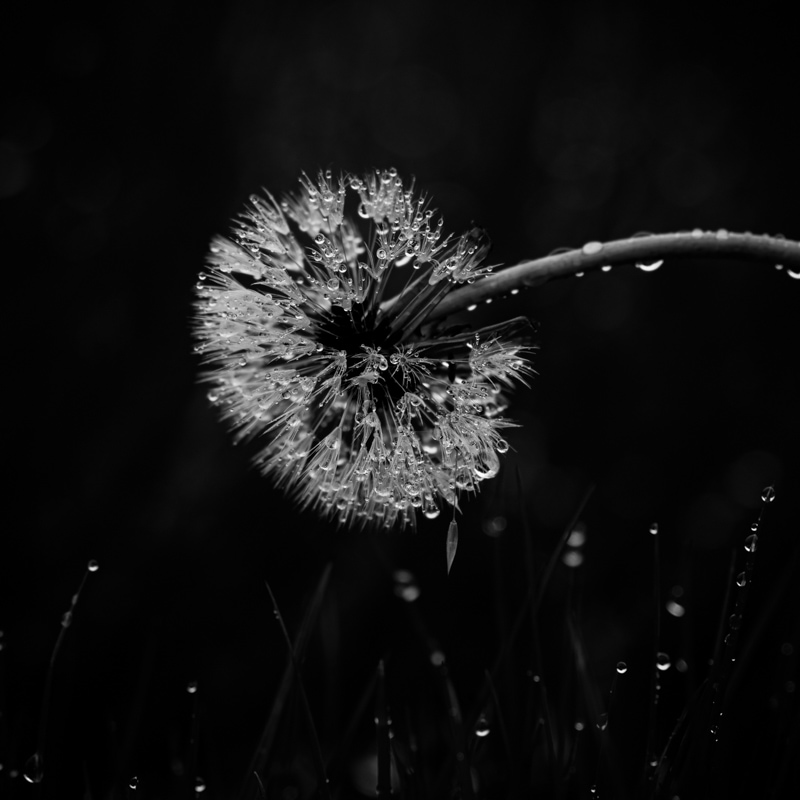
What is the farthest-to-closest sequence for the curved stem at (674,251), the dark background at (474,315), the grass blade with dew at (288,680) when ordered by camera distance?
the dark background at (474,315), the grass blade with dew at (288,680), the curved stem at (674,251)

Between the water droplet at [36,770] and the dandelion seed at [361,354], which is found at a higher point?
the dandelion seed at [361,354]

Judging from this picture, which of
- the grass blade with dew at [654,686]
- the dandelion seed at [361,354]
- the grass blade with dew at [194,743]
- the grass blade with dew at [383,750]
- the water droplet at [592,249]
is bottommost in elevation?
the grass blade with dew at [194,743]

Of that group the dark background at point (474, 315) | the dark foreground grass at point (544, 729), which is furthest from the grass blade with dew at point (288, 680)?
the dark background at point (474, 315)

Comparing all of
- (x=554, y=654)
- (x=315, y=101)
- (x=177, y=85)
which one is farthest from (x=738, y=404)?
(x=177, y=85)

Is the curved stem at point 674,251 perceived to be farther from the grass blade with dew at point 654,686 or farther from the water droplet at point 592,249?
the grass blade with dew at point 654,686

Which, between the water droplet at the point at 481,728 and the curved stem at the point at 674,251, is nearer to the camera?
the curved stem at the point at 674,251

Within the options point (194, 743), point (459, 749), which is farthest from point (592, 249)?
Result: point (194, 743)
